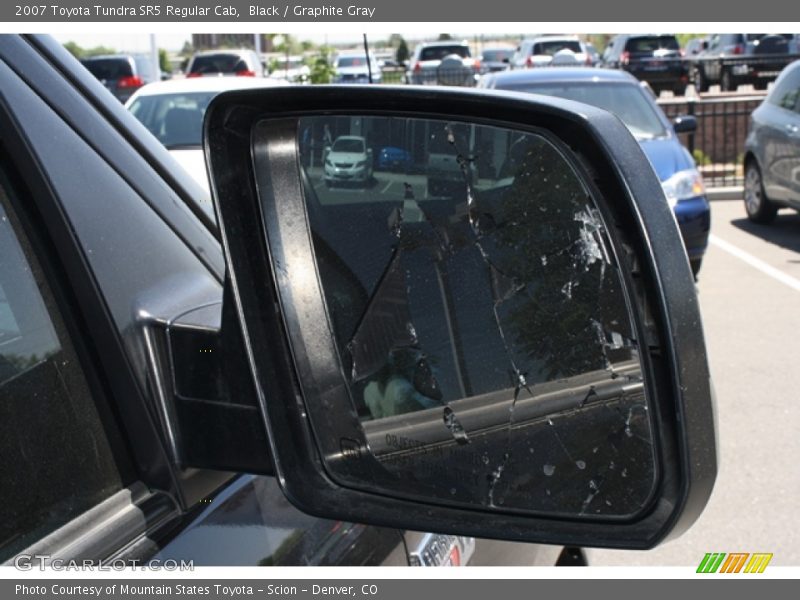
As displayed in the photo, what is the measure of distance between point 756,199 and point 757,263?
2.25 metres

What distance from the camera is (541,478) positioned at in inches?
51.8

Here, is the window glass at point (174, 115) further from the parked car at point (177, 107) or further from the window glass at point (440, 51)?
the window glass at point (440, 51)

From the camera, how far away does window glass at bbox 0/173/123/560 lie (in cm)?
131

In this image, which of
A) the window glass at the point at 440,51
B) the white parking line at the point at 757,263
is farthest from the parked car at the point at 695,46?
the white parking line at the point at 757,263

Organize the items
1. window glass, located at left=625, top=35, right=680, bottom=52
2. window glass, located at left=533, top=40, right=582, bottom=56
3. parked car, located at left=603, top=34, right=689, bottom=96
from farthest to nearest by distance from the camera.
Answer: window glass, located at left=533, top=40, right=582, bottom=56 → window glass, located at left=625, top=35, right=680, bottom=52 → parked car, located at left=603, top=34, right=689, bottom=96

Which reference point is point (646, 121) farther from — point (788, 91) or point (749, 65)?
point (749, 65)

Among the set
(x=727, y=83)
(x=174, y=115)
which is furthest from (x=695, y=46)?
(x=174, y=115)

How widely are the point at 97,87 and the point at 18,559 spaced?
0.71 meters

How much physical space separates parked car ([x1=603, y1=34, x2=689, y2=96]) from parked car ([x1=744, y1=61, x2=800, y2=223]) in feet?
44.2

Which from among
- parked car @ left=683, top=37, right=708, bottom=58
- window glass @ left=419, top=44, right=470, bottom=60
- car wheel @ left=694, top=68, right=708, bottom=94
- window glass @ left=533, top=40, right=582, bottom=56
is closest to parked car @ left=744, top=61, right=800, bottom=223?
car wheel @ left=694, top=68, right=708, bottom=94

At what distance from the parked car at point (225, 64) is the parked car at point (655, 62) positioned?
833cm

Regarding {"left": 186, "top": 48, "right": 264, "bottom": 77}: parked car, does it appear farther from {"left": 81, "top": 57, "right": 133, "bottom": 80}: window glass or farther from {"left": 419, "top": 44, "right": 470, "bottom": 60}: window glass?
{"left": 419, "top": 44, "right": 470, "bottom": 60}: window glass

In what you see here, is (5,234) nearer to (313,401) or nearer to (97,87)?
(97,87)

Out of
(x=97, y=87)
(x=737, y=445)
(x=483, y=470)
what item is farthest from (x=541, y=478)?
(x=737, y=445)
